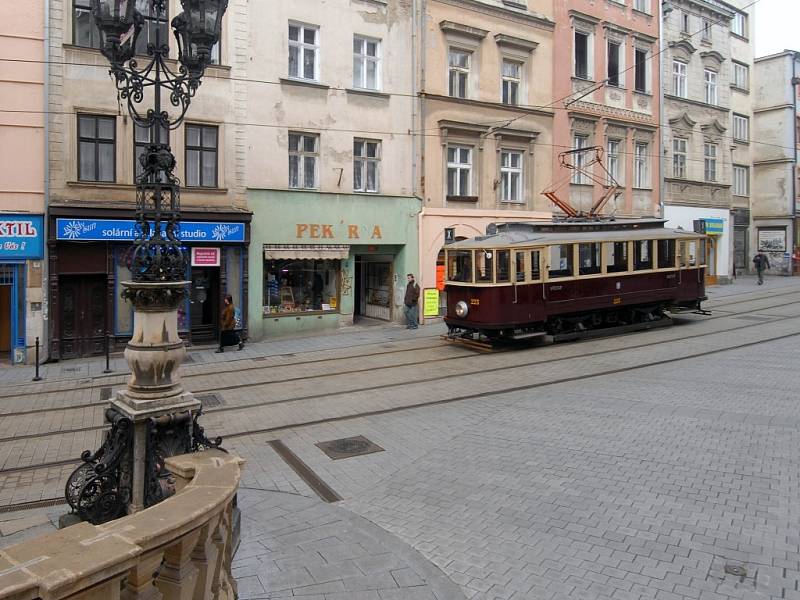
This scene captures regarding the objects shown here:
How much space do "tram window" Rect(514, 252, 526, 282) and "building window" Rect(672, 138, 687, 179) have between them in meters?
18.7

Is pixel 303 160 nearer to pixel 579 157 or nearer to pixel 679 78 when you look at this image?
pixel 579 157

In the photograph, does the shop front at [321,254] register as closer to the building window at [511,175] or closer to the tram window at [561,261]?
the building window at [511,175]

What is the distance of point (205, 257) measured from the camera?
Answer: 58.1ft

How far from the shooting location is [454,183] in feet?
74.5

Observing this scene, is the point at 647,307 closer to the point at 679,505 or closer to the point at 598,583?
the point at 679,505

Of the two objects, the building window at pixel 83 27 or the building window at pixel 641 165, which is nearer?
the building window at pixel 83 27

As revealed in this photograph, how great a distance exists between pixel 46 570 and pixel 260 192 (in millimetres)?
17192

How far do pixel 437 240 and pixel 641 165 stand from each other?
13.1m

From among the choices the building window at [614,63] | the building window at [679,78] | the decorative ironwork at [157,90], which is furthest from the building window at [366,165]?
the building window at [679,78]

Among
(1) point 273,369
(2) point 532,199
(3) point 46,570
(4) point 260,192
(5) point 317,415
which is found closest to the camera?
(3) point 46,570

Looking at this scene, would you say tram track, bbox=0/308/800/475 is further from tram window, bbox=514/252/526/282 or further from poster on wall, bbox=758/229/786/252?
poster on wall, bbox=758/229/786/252

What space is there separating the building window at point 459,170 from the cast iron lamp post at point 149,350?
1703cm

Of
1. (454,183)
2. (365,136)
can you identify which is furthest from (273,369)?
(454,183)

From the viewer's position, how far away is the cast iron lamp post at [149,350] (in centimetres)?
526
